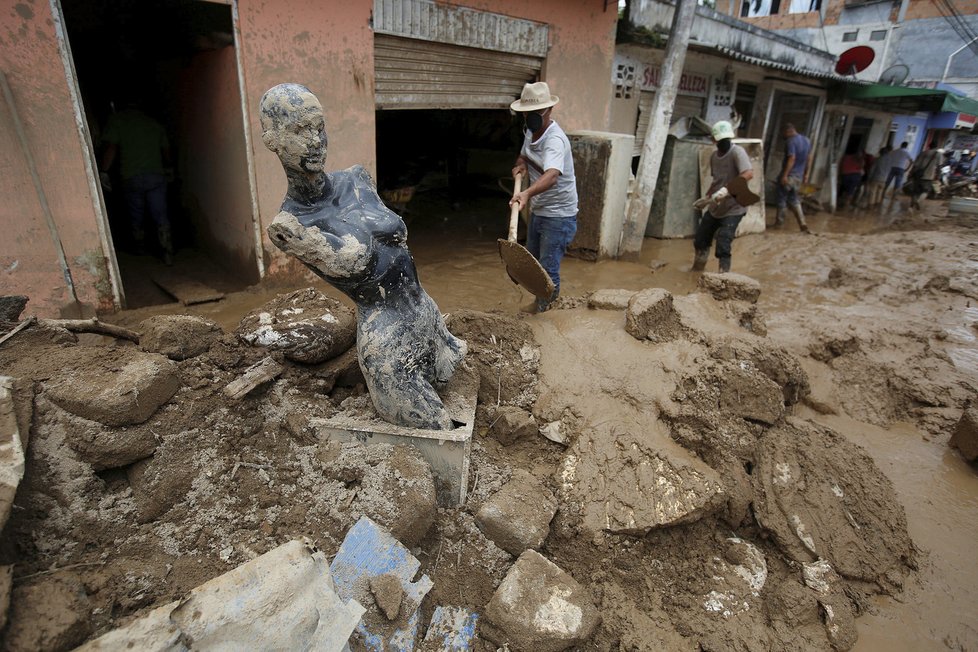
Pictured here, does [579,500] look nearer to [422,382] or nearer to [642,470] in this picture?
[642,470]

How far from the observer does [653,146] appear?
273 inches

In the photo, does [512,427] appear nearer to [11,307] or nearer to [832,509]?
[832,509]

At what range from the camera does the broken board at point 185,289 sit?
15.4 feet

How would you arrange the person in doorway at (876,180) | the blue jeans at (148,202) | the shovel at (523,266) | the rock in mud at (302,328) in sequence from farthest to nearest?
the person in doorway at (876,180) < the blue jeans at (148,202) < the shovel at (523,266) < the rock in mud at (302,328)

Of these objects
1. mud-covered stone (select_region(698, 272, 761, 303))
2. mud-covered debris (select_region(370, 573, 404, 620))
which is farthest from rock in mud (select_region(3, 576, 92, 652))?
mud-covered stone (select_region(698, 272, 761, 303))

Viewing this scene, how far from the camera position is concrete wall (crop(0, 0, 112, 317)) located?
339cm

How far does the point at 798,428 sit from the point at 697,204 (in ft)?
11.7

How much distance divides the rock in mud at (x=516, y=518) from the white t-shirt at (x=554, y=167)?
7.62 ft

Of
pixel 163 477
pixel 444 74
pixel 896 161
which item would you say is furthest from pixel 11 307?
pixel 896 161

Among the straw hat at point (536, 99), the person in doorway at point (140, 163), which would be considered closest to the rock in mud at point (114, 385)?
the straw hat at point (536, 99)

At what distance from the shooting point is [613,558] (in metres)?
2.36

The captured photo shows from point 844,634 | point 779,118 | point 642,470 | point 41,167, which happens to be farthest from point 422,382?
point 779,118

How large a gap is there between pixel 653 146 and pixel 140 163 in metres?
5.91

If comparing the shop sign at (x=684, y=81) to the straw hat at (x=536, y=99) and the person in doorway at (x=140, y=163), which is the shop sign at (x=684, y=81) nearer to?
the straw hat at (x=536, y=99)
